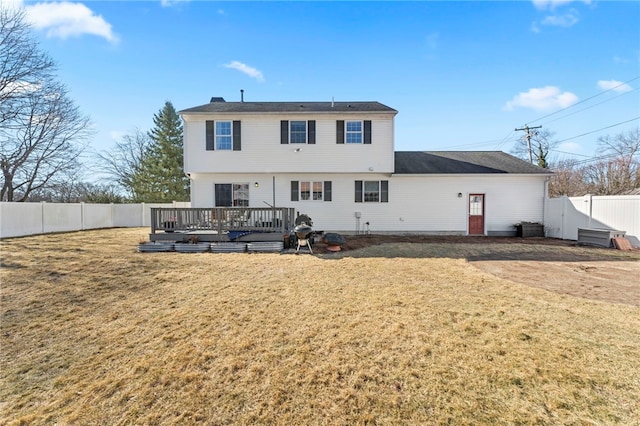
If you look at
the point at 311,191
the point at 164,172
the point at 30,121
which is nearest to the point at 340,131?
the point at 311,191

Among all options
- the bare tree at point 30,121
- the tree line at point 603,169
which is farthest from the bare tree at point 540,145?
the bare tree at point 30,121

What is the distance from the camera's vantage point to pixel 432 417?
2.05 m

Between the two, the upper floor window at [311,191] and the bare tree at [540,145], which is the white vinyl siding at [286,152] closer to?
the upper floor window at [311,191]

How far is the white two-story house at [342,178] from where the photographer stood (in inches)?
483

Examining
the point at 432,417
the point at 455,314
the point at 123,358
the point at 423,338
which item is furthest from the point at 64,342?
the point at 455,314

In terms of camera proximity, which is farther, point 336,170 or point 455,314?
point 336,170

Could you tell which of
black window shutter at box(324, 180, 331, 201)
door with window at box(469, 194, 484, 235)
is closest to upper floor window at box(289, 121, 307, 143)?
black window shutter at box(324, 180, 331, 201)

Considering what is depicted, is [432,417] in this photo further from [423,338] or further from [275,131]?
[275,131]

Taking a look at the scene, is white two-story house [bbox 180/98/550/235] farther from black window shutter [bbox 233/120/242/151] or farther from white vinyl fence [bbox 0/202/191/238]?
white vinyl fence [bbox 0/202/191/238]

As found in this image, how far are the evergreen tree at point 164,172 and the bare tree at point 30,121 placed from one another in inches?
243

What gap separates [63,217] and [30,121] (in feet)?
25.4

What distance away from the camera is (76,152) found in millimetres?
20203

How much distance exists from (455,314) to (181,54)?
1462cm

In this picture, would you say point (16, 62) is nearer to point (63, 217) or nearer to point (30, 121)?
point (30, 121)
